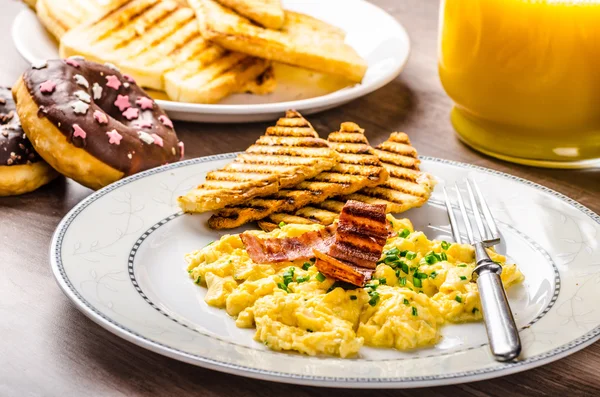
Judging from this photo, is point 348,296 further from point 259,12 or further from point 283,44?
point 259,12

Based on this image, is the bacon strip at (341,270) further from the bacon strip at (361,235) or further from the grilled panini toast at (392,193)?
the grilled panini toast at (392,193)

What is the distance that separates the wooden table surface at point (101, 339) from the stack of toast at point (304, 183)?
0.41 metres

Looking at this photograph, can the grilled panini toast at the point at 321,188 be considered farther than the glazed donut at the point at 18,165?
No

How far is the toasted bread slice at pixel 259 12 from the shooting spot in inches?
137

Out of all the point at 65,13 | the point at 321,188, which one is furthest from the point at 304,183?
the point at 65,13

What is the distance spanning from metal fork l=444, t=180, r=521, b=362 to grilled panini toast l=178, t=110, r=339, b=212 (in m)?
0.47

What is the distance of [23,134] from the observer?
2.52m

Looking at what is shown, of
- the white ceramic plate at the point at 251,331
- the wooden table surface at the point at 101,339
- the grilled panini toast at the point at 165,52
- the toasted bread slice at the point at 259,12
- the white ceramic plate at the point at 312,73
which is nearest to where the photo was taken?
the white ceramic plate at the point at 251,331

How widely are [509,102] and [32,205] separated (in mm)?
1593

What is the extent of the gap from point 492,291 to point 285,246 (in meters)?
0.50

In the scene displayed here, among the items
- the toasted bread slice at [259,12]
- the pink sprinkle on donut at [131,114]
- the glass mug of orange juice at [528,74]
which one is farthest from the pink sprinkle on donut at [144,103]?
the glass mug of orange juice at [528,74]

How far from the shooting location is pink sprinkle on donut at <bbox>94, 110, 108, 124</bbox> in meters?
2.45

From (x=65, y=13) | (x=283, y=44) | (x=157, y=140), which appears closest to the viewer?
(x=157, y=140)

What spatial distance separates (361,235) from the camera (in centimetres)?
189
